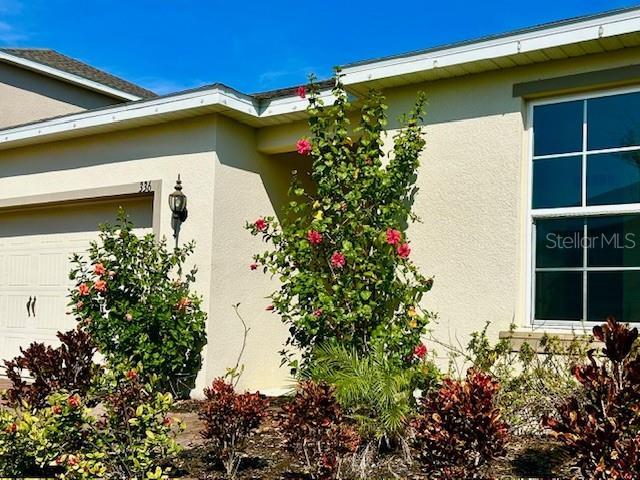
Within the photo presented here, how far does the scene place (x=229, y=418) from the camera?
4723 mm

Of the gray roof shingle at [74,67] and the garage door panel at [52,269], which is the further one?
the gray roof shingle at [74,67]

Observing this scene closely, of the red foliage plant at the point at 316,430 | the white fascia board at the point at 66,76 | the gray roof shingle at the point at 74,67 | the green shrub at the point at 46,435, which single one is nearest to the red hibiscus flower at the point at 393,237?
the red foliage plant at the point at 316,430

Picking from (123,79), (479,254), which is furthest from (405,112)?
(123,79)

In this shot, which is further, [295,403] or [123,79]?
[123,79]

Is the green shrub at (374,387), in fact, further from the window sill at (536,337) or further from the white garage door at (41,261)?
the white garage door at (41,261)

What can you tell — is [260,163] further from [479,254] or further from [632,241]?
[632,241]

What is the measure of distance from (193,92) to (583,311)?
194 inches

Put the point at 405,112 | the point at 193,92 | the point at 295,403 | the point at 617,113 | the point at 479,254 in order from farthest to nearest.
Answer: the point at 193,92
the point at 405,112
the point at 479,254
the point at 617,113
the point at 295,403

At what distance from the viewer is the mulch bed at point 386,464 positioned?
461cm

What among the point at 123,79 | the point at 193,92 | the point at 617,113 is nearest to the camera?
the point at 617,113

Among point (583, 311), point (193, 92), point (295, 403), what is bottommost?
point (295, 403)

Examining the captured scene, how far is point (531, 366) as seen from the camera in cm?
574

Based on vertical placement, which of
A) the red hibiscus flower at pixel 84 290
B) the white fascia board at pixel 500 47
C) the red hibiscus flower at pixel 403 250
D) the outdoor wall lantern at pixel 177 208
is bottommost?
the red hibiscus flower at pixel 84 290

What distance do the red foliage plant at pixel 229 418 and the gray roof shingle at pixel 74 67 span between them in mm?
8967
